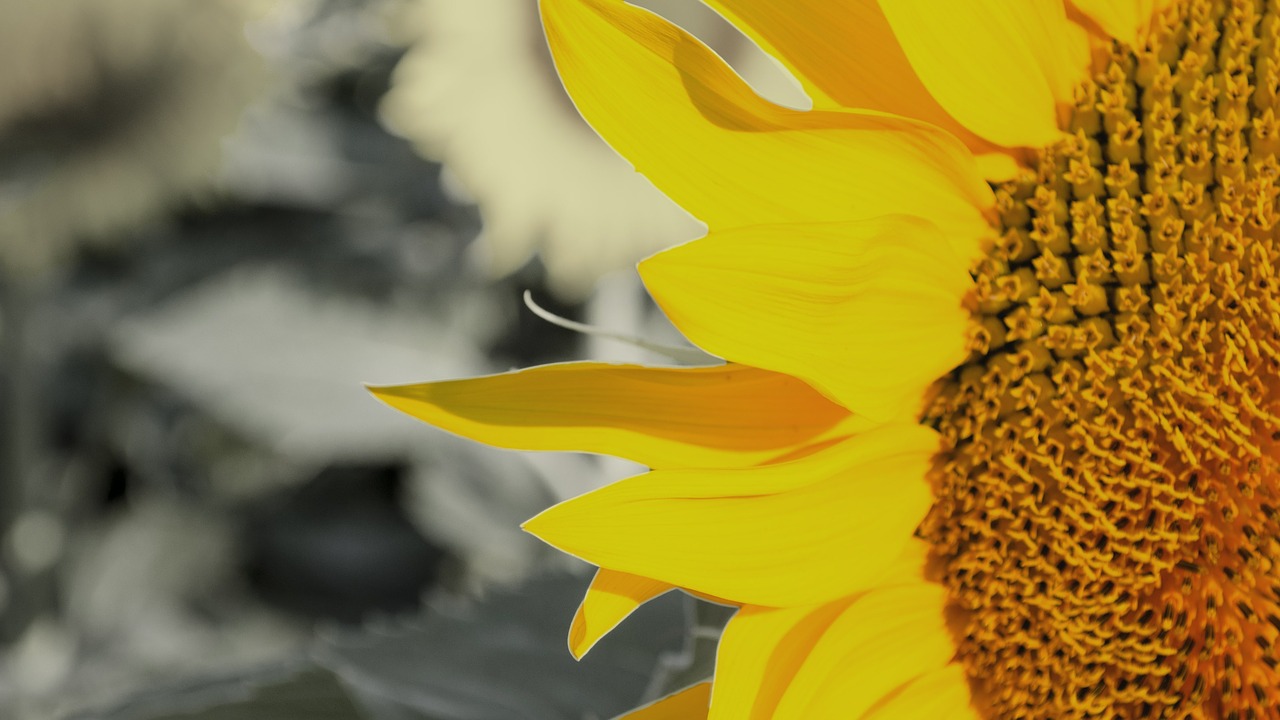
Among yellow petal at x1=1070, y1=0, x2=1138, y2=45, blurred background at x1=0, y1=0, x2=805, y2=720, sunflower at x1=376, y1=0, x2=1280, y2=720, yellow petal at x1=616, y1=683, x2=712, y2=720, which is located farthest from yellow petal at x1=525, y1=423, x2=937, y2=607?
blurred background at x1=0, y1=0, x2=805, y2=720

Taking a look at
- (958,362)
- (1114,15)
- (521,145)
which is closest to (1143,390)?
(958,362)

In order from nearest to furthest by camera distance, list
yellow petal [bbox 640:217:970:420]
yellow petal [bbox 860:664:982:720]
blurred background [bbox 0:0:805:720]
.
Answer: yellow petal [bbox 640:217:970:420] < yellow petal [bbox 860:664:982:720] < blurred background [bbox 0:0:805:720]

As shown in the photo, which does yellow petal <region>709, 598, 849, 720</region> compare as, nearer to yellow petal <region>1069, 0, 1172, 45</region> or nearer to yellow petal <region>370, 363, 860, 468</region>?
yellow petal <region>370, 363, 860, 468</region>

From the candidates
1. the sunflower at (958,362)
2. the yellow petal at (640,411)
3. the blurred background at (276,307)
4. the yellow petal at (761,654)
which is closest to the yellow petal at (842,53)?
the sunflower at (958,362)

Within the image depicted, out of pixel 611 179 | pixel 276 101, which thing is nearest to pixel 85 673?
pixel 276 101

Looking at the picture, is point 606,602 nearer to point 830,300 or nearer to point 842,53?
point 830,300

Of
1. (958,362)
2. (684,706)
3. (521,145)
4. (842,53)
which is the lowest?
(684,706)

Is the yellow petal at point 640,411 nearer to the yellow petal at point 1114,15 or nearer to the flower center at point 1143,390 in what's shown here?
the flower center at point 1143,390
